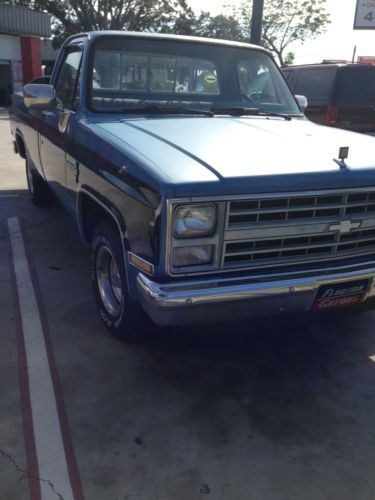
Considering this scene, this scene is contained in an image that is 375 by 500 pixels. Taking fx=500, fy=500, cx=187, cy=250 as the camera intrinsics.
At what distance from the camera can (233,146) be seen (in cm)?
296

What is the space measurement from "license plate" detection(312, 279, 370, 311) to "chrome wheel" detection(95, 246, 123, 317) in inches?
52.6

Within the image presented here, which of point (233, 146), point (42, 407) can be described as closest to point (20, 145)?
point (233, 146)

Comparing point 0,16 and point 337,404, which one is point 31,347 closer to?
point 337,404

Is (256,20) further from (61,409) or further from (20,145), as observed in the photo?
(61,409)

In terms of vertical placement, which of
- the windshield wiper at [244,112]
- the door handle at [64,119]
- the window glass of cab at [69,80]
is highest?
the window glass of cab at [69,80]

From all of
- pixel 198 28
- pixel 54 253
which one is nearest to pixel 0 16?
pixel 198 28

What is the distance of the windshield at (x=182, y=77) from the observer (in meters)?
3.88

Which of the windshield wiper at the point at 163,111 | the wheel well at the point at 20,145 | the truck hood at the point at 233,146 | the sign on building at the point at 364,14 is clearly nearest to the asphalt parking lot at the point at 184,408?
the truck hood at the point at 233,146

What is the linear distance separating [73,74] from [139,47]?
0.65 m

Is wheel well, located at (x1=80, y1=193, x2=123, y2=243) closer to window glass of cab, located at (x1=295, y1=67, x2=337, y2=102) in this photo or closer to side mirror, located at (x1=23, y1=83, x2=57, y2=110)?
side mirror, located at (x1=23, y1=83, x2=57, y2=110)

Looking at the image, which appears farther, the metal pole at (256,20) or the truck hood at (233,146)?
the metal pole at (256,20)

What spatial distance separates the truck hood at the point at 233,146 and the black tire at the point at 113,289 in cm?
65

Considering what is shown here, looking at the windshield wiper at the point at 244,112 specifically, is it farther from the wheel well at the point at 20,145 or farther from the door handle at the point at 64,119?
the wheel well at the point at 20,145

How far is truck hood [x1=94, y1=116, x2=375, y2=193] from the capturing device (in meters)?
2.57
